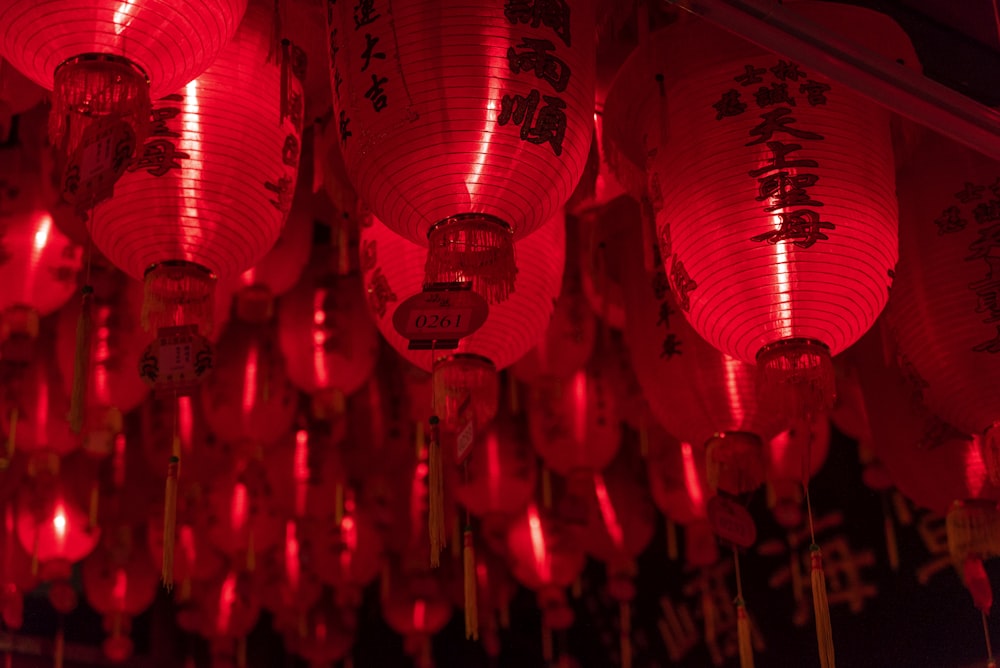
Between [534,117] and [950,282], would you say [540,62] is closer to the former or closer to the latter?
[534,117]

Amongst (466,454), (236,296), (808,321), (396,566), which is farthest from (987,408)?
(396,566)

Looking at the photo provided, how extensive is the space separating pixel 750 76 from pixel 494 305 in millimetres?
602

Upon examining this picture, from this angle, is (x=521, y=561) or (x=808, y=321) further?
(x=521, y=561)

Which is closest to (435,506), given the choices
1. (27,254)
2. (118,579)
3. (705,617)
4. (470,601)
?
(470,601)

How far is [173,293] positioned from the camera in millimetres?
2027

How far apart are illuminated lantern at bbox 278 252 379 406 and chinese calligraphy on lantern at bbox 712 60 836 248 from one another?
155 cm

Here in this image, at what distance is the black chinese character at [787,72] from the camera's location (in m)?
2.13

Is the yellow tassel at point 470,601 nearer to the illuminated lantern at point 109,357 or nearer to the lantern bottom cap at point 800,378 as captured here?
the lantern bottom cap at point 800,378

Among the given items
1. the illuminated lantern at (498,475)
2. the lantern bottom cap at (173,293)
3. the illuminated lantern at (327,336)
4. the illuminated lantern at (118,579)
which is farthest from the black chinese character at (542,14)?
the illuminated lantern at (118,579)

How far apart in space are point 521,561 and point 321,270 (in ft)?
4.18

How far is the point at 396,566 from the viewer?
529 cm

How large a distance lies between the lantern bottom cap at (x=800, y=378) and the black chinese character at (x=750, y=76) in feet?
1.48

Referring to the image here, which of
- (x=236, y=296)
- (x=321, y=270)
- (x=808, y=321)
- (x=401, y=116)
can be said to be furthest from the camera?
(x=321, y=270)

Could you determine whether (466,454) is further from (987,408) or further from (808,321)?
(987,408)
